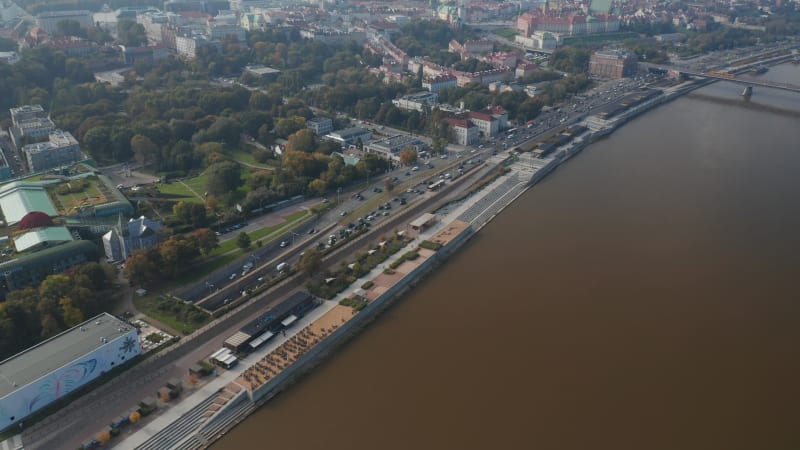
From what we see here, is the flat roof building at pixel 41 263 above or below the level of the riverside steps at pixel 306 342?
above

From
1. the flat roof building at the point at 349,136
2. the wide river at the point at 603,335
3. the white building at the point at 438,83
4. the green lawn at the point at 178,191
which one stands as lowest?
the wide river at the point at 603,335

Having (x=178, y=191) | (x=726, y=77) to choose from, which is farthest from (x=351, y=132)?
(x=726, y=77)

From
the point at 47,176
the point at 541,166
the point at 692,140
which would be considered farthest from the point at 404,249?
the point at 692,140

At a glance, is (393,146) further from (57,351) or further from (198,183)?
(57,351)

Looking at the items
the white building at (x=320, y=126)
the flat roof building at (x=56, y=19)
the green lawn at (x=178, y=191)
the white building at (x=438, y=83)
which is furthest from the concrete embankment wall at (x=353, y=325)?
the flat roof building at (x=56, y=19)

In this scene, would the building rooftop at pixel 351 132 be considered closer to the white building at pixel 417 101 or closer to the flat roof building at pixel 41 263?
the white building at pixel 417 101
